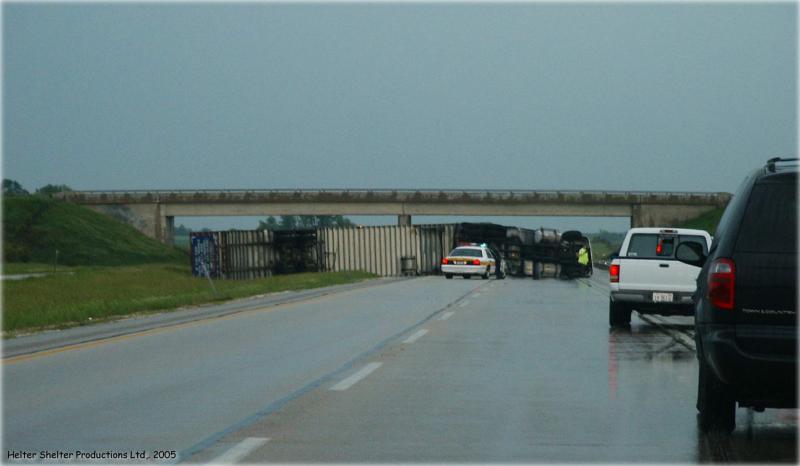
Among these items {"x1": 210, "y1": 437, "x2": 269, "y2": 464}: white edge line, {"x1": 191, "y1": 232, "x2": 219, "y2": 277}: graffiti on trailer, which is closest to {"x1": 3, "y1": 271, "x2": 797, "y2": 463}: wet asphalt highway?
{"x1": 210, "y1": 437, "x2": 269, "y2": 464}: white edge line

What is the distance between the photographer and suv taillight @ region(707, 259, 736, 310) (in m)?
7.66

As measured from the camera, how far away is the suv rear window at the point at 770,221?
755cm

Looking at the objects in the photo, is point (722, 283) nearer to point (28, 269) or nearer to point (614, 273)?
point (614, 273)

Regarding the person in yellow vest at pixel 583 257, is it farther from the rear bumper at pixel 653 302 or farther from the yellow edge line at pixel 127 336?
the rear bumper at pixel 653 302

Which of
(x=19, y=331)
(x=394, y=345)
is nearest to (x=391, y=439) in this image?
(x=394, y=345)

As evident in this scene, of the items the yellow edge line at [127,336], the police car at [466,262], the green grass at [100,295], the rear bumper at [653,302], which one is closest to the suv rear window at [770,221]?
the yellow edge line at [127,336]

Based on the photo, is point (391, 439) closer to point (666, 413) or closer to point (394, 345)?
point (666, 413)

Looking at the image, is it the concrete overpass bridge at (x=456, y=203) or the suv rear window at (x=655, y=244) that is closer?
the suv rear window at (x=655, y=244)

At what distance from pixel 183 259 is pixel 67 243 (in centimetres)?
944

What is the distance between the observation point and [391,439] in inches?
324

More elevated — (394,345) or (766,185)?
(766,185)

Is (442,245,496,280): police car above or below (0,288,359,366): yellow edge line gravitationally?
below

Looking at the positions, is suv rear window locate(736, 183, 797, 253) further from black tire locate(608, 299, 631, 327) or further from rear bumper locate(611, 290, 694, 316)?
black tire locate(608, 299, 631, 327)

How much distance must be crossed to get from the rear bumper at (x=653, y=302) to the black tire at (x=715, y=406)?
10.5 m
